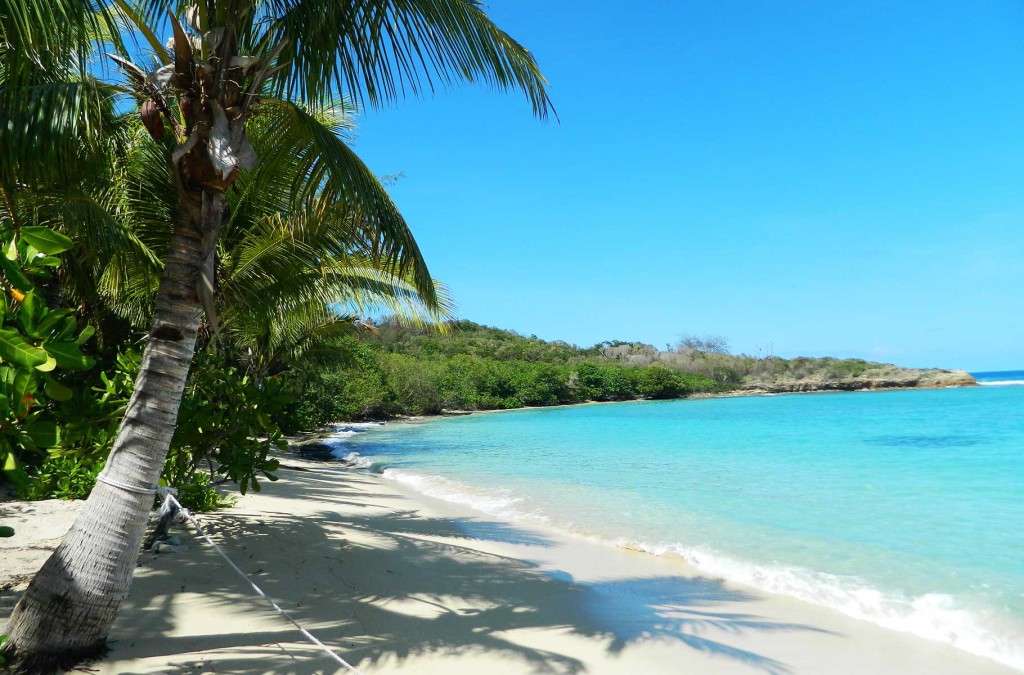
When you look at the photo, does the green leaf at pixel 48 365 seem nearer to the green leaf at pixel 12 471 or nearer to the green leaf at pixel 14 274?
the green leaf at pixel 14 274

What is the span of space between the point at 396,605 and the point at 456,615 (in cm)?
44

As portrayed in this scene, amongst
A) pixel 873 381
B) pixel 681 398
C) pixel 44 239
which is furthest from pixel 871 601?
pixel 873 381

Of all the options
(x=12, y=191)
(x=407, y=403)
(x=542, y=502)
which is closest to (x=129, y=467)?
(x=12, y=191)

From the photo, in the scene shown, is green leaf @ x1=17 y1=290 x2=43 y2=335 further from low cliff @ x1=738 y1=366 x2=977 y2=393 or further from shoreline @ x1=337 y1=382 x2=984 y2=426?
low cliff @ x1=738 y1=366 x2=977 y2=393

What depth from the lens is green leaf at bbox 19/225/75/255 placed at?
5.83 feet

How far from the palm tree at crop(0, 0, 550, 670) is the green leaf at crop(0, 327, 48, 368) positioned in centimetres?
157

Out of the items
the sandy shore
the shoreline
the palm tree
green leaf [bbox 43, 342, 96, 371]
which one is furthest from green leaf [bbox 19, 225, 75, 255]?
the shoreline

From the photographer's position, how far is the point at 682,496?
9.99m

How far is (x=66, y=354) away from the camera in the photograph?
5.68ft

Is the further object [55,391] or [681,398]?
[681,398]

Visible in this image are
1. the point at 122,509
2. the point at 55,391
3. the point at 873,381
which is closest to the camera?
the point at 55,391

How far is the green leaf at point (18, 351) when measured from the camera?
62.5 inches

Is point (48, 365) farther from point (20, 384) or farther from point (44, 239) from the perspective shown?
point (44, 239)

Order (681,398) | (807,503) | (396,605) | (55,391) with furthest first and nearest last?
(681,398), (807,503), (396,605), (55,391)
